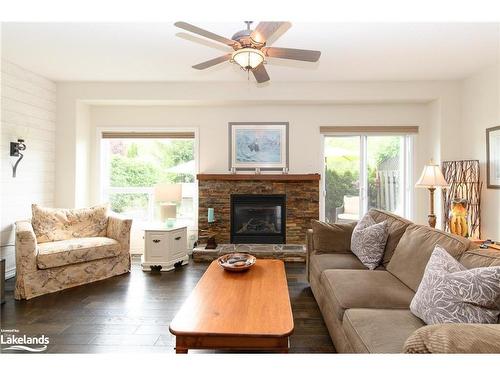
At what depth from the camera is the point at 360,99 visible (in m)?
4.36

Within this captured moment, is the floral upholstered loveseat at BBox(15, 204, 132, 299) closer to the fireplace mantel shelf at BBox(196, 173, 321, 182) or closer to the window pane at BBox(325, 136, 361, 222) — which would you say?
the fireplace mantel shelf at BBox(196, 173, 321, 182)

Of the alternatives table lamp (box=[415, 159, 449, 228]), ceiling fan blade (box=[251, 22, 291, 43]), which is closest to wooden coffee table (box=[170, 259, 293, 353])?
ceiling fan blade (box=[251, 22, 291, 43])

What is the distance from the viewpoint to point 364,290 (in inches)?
77.8

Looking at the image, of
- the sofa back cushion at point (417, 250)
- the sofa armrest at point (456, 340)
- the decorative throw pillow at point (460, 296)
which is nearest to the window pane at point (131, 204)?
the sofa back cushion at point (417, 250)

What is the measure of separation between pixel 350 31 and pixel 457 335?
9.18ft

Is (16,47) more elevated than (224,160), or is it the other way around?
(16,47)

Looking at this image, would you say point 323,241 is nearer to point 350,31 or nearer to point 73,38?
point 350,31

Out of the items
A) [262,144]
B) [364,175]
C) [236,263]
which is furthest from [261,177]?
[236,263]

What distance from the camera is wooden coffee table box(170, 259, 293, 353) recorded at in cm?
150

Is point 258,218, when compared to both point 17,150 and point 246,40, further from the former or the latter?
point 17,150

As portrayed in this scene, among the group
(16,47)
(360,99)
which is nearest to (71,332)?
(16,47)

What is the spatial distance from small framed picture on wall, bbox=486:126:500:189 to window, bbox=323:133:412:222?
3.61 feet

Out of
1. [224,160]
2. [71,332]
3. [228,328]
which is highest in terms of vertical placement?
[224,160]

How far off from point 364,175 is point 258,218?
183 centimetres
